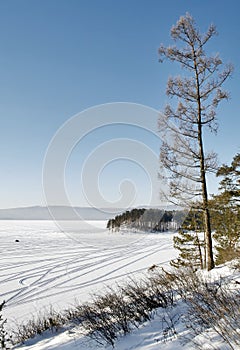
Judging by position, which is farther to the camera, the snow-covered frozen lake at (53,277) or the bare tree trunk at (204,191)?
the snow-covered frozen lake at (53,277)

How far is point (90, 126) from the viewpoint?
21656mm

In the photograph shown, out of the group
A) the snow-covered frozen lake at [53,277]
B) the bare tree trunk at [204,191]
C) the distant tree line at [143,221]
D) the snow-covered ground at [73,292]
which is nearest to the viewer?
the snow-covered ground at [73,292]

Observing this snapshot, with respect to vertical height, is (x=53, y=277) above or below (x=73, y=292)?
below

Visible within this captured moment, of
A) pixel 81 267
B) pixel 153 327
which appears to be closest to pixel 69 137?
pixel 81 267

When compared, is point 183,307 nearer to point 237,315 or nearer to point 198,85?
point 237,315

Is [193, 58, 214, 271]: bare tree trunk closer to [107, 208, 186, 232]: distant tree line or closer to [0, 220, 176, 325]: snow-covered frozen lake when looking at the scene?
[0, 220, 176, 325]: snow-covered frozen lake

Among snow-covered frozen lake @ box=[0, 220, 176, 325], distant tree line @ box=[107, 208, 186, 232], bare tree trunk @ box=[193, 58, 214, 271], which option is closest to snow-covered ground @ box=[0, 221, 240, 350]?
snow-covered frozen lake @ box=[0, 220, 176, 325]

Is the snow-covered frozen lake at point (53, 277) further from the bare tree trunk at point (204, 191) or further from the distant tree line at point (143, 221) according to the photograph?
the distant tree line at point (143, 221)

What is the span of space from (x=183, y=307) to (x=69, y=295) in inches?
437

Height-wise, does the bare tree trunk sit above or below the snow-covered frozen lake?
above

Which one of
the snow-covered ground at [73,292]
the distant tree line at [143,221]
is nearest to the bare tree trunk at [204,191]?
the snow-covered ground at [73,292]

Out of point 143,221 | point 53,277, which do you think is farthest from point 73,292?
point 143,221

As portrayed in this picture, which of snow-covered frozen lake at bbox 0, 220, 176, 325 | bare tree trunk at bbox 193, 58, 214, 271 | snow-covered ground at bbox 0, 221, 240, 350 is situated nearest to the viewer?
snow-covered ground at bbox 0, 221, 240, 350

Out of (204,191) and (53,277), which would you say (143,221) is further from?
(204,191)
